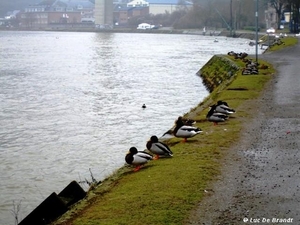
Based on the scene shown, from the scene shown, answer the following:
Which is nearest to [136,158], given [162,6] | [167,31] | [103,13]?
[167,31]

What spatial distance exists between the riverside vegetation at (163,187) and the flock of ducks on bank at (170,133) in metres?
0.13

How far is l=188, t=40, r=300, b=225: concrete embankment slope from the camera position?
645 centimetres

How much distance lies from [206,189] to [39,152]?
263 inches

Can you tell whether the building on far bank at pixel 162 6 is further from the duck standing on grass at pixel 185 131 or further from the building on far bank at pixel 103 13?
the duck standing on grass at pixel 185 131

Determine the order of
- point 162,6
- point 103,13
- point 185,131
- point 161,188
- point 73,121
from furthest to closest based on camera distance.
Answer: point 162,6 → point 103,13 → point 73,121 → point 185,131 → point 161,188

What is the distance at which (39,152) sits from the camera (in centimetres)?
1329

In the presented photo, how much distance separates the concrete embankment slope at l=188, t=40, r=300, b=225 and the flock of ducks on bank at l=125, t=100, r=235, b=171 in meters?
0.67

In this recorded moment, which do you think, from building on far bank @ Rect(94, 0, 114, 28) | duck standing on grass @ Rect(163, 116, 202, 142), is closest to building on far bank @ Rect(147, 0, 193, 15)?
building on far bank @ Rect(94, 0, 114, 28)

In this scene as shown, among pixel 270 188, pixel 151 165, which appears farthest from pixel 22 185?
pixel 270 188

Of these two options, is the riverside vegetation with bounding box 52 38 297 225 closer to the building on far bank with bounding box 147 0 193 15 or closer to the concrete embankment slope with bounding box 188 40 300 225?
→ the concrete embankment slope with bounding box 188 40 300 225

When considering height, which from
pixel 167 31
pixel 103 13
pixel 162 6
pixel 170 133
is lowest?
pixel 170 133

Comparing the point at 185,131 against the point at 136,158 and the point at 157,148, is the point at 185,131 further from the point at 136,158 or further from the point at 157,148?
the point at 136,158

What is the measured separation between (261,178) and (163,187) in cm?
140

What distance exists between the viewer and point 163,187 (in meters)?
7.64
